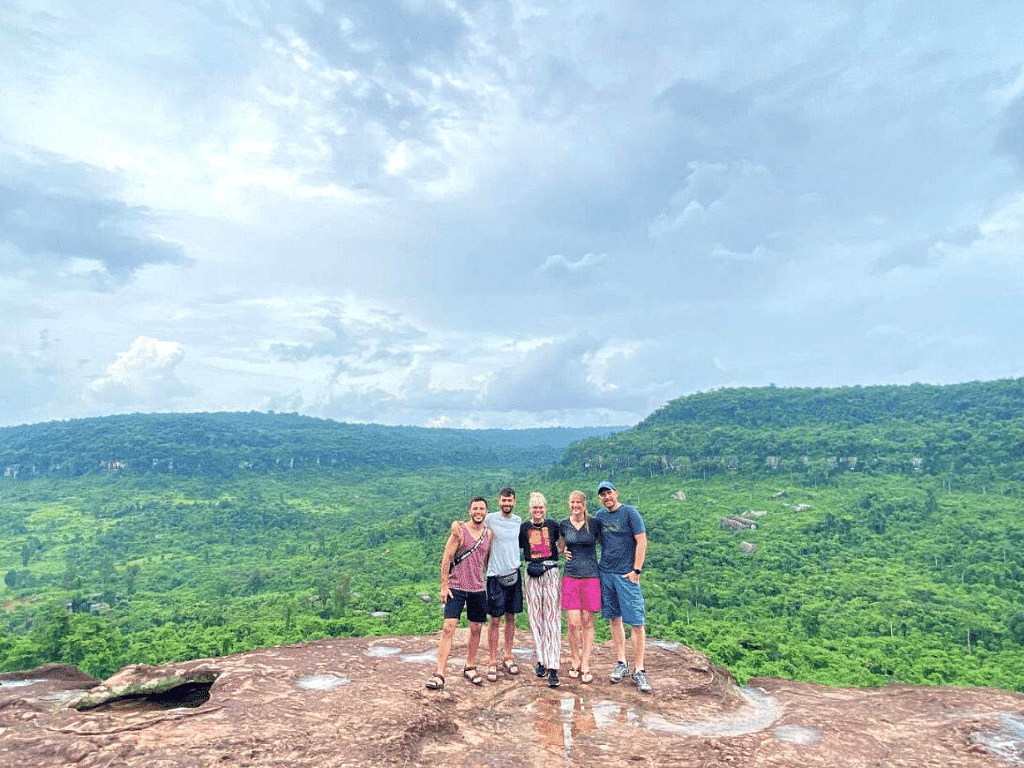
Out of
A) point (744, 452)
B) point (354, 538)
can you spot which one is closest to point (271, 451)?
point (354, 538)

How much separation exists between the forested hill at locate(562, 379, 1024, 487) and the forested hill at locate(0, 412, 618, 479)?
5260 cm

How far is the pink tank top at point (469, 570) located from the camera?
8.17m

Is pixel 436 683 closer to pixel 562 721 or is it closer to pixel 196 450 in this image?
pixel 562 721

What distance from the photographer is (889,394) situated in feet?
360

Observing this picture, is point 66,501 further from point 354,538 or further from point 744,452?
point 744,452

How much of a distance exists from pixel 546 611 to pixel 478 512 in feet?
5.83

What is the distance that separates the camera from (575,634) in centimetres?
866

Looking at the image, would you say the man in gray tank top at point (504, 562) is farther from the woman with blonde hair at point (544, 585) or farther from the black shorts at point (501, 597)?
the woman with blonde hair at point (544, 585)

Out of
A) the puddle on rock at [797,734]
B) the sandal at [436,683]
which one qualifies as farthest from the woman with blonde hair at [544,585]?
the puddle on rock at [797,734]

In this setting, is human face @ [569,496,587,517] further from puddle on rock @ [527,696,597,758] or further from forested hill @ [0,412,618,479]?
forested hill @ [0,412,618,479]

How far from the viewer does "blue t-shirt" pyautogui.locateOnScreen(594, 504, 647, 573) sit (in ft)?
27.6

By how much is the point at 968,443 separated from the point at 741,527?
132 ft

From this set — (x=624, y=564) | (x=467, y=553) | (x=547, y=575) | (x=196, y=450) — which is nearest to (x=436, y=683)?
(x=467, y=553)

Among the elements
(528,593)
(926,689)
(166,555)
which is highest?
(528,593)
